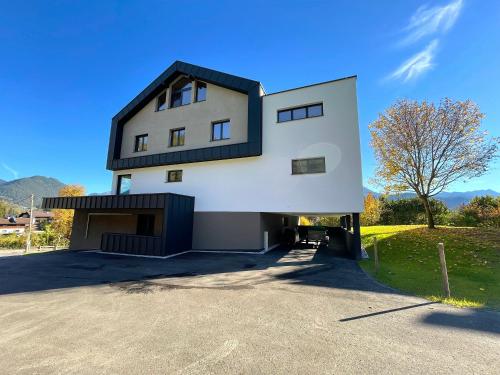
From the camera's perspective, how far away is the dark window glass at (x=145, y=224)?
675 inches

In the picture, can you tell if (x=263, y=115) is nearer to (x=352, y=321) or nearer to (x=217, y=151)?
(x=217, y=151)

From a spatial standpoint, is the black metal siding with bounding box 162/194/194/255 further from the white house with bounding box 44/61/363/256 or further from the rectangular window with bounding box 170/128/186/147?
the rectangular window with bounding box 170/128/186/147

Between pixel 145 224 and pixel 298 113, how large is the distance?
13.8m

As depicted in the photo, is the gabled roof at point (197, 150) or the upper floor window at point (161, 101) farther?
the upper floor window at point (161, 101)

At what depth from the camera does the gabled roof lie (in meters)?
14.8

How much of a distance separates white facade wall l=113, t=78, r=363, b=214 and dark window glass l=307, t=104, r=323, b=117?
27cm

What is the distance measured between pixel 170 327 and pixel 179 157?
44.7 ft

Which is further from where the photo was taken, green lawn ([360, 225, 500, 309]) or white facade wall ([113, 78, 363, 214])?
white facade wall ([113, 78, 363, 214])

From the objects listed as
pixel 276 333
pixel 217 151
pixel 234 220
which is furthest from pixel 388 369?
pixel 217 151

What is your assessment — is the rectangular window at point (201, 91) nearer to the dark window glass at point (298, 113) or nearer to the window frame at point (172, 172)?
the window frame at point (172, 172)

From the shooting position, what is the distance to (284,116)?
14898 millimetres

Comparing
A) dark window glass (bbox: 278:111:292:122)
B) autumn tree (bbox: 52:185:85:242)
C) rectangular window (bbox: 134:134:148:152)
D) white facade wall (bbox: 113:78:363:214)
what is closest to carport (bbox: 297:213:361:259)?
white facade wall (bbox: 113:78:363:214)

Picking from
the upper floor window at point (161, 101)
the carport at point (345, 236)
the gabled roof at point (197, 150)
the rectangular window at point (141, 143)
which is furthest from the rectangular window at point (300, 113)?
the rectangular window at point (141, 143)

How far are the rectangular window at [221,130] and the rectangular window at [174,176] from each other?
12.3 feet
